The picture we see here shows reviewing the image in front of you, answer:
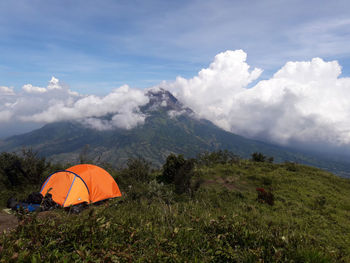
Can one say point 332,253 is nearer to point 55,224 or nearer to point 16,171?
point 55,224

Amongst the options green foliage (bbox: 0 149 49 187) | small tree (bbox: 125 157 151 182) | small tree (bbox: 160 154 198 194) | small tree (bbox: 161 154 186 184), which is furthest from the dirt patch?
small tree (bbox: 161 154 186 184)

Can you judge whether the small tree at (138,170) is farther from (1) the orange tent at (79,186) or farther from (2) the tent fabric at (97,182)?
(1) the orange tent at (79,186)

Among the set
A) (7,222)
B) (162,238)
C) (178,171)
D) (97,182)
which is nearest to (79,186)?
(97,182)

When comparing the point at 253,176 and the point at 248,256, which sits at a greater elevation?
the point at 248,256

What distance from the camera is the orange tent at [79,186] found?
1124 centimetres

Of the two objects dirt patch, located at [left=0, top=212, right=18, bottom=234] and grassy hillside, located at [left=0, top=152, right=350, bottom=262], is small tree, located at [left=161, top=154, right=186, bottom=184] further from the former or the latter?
dirt patch, located at [left=0, top=212, right=18, bottom=234]

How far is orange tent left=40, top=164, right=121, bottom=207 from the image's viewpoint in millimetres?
11235

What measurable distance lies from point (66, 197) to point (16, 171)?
21.3ft

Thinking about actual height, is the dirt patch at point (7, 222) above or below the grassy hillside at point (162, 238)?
below

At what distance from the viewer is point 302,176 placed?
18203 mm

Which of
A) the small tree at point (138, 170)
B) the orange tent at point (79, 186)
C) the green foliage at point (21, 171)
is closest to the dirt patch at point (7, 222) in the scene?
the orange tent at point (79, 186)

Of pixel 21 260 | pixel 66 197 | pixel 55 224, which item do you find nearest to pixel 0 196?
pixel 66 197

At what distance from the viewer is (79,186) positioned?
11.7 m

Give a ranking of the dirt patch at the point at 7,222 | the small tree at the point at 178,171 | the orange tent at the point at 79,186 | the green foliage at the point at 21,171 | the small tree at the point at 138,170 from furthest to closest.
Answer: the small tree at the point at 138,170
the green foliage at the point at 21,171
the small tree at the point at 178,171
the orange tent at the point at 79,186
the dirt patch at the point at 7,222
